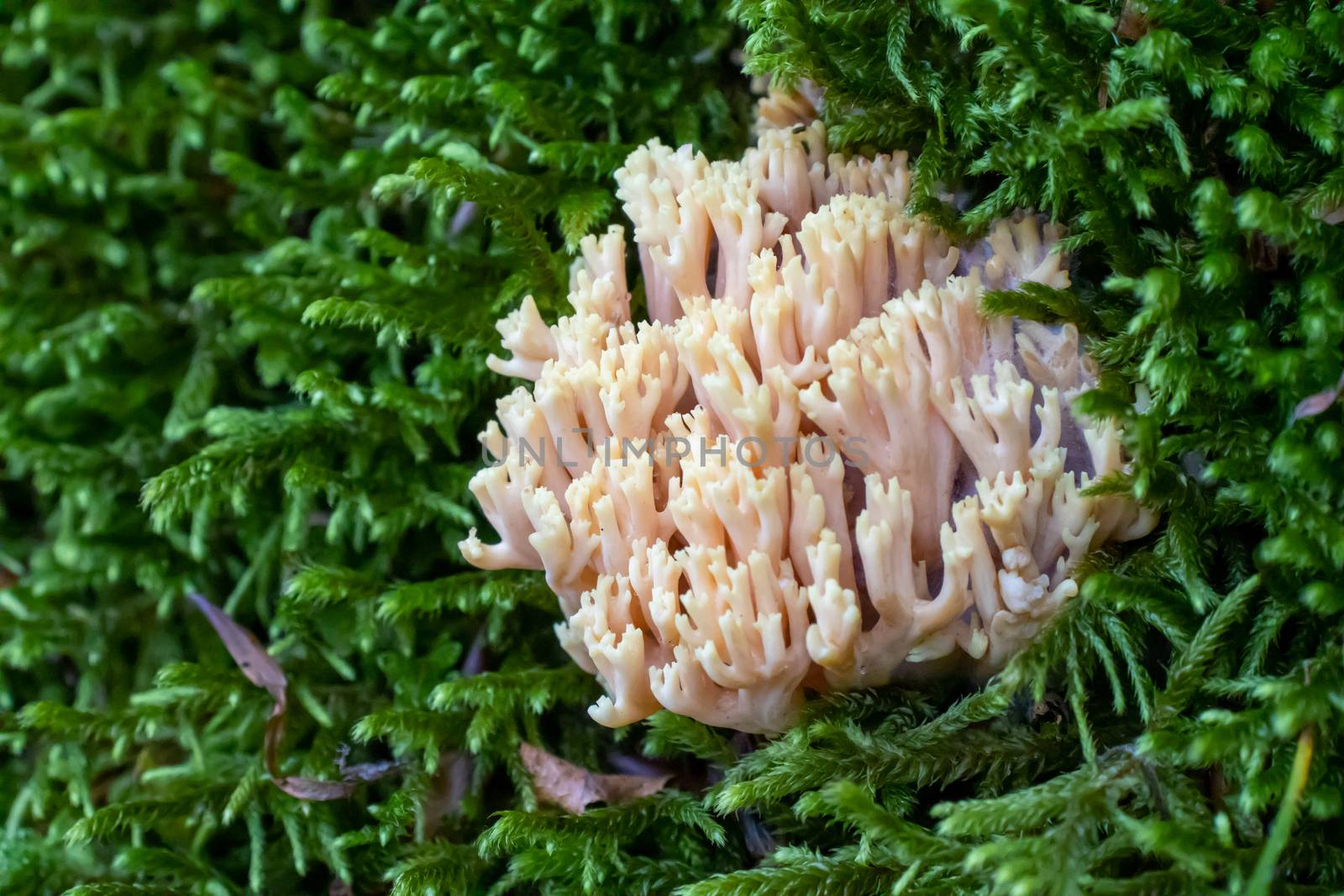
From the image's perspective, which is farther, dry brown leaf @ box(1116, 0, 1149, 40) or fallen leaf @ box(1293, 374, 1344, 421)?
dry brown leaf @ box(1116, 0, 1149, 40)

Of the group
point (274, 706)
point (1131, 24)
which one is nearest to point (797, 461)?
point (1131, 24)

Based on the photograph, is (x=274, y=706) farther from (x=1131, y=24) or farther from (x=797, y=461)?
(x=1131, y=24)

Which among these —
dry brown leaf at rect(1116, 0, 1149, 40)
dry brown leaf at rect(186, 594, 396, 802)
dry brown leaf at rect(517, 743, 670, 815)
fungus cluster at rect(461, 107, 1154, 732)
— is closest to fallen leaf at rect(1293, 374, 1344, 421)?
fungus cluster at rect(461, 107, 1154, 732)

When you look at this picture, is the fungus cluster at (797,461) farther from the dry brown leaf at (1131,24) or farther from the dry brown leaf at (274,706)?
the dry brown leaf at (274,706)

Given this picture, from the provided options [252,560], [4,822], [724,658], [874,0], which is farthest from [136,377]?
[874,0]

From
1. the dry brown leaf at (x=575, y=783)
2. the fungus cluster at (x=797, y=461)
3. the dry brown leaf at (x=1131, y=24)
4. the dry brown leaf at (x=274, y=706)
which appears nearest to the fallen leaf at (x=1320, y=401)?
the fungus cluster at (x=797, y=461)

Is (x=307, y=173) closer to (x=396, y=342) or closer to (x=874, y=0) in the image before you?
(x=396, y=342)

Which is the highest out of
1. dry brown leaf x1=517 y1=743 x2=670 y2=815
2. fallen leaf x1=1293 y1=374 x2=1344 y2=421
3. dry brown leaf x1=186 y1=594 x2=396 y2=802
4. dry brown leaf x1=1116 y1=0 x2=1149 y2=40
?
dry brown leaf x1=1116 y1=0 x2=1149 y2=40

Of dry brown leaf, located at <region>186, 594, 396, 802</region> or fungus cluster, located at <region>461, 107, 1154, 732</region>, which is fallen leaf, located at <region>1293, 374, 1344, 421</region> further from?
dry brown leaf, located at <region>186, 594, 396, 802</region>
